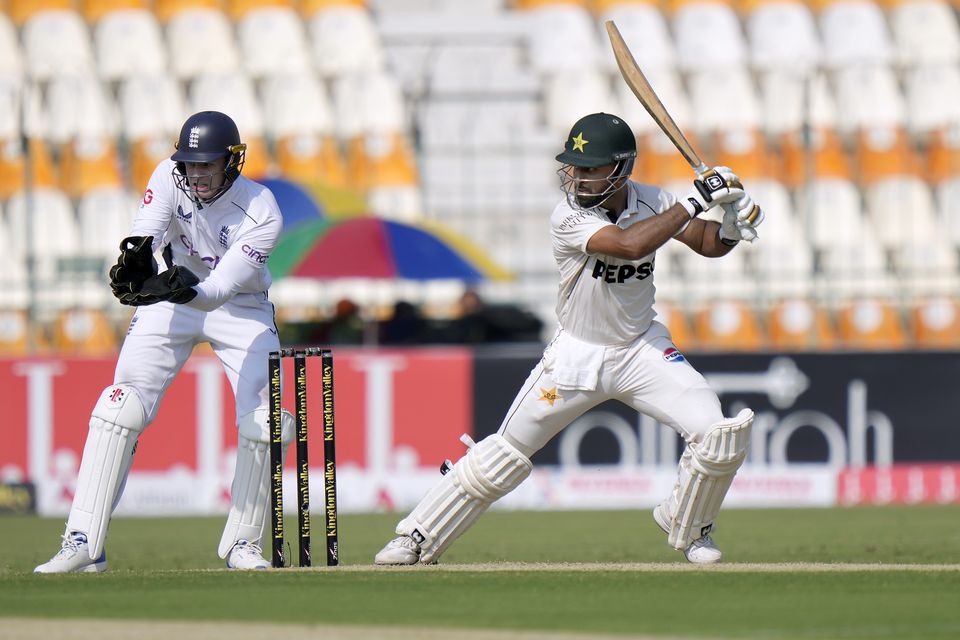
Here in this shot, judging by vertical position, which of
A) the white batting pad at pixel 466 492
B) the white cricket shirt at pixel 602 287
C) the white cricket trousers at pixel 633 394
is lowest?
the white batting pad at pixel 466 492

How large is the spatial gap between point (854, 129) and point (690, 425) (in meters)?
11.5

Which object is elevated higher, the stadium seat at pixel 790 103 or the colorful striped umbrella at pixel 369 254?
the stadium seat at pixel 790 103

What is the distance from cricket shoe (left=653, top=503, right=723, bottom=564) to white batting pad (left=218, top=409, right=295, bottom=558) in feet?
5.19

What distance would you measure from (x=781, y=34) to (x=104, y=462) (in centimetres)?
1422

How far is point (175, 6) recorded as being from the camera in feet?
60.6

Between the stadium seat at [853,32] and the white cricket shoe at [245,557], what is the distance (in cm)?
1362

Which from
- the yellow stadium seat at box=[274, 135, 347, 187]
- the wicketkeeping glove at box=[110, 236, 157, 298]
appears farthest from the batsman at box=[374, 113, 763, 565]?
the yellow stadium seat at box=[274, 135, 347, 187]

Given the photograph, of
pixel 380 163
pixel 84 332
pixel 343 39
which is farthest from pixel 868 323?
pixel 343 39

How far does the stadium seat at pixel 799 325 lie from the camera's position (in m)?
13.4

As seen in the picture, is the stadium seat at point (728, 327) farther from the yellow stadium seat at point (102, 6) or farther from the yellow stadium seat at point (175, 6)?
the yellow stadium seat at point (102, 6)

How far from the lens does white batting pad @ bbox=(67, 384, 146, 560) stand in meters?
6.48

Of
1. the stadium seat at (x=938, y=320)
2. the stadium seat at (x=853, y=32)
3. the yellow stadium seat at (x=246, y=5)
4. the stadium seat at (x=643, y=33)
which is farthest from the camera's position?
the stadium seat at (x=853, y=32)

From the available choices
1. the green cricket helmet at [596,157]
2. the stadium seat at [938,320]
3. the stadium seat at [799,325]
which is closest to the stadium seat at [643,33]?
the stadium seat at [799,325]

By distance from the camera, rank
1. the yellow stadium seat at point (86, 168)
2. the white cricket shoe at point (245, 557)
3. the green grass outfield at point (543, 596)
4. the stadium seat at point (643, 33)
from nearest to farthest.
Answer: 1. the green grass outfield at point (543, 596)
2. the white cricket shoe at point (245, 557)
3. the yellow stadium seat at point (86, 168)
4. the stadium seat at point (643, 33)
